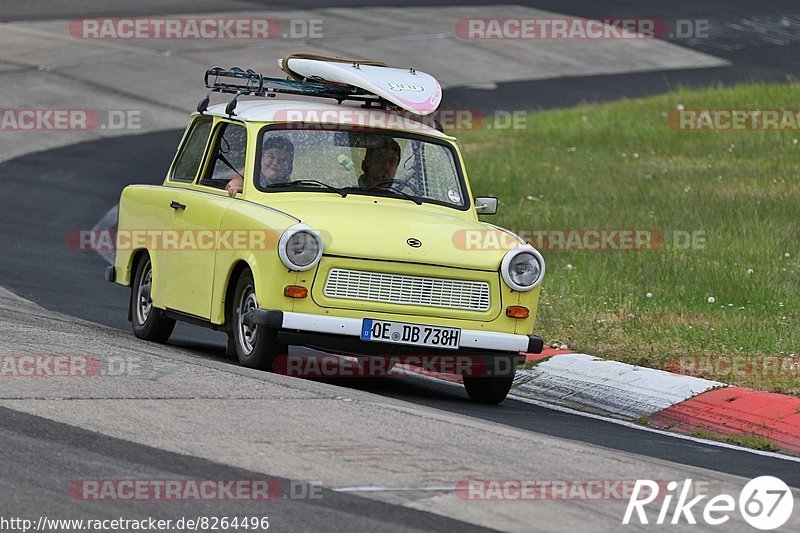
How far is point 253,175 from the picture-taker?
430 inches

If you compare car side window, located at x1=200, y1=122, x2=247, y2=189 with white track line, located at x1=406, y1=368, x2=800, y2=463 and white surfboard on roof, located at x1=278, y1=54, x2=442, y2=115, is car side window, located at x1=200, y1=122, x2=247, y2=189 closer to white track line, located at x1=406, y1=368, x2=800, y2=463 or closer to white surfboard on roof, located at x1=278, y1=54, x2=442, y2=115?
white surfboard on roof, located at x1=278, y1=54, x2=442, y2=115

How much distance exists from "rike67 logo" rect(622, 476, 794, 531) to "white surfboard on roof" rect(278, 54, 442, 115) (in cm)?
442

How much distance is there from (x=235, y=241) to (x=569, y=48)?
81.2 feet

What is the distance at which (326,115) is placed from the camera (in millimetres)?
11219

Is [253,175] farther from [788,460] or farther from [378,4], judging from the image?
[378,4]

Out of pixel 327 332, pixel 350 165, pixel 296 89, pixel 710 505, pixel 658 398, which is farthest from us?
pixel 296 89

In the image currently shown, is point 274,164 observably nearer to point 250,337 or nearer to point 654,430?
point 250,337

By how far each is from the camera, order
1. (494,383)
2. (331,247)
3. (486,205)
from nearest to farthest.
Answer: (331,247) < (494,383) < (486,205)

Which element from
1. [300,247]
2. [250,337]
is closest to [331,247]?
[300,247]

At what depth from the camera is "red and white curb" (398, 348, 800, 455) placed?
9961mm

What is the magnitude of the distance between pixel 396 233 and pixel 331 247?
458 mm

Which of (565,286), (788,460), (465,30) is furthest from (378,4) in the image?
(788,460)

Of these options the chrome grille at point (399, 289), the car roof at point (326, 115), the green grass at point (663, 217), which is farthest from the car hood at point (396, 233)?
the green grass at point (663, 217)

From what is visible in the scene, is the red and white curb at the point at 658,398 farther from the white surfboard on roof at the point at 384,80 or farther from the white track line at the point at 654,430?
the white surfboard on roof at the point at 384,80
